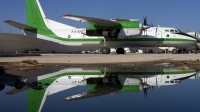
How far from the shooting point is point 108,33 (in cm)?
2998

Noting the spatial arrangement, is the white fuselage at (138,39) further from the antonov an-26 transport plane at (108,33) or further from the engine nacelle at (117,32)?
the engine nacelle at (117,32)

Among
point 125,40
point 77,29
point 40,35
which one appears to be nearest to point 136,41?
point 125,40

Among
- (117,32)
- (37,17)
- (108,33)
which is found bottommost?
(108,33)

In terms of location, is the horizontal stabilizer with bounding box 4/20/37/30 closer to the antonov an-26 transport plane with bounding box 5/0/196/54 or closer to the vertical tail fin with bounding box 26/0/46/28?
the antonov an-26 transport plane with bounding box 5/0/196/54

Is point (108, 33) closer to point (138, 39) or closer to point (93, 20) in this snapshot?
point (93, 20)

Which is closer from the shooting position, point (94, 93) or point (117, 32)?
point (94, 93)

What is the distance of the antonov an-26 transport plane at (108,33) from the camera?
1177 inches

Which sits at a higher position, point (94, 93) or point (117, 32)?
point (117, 32)

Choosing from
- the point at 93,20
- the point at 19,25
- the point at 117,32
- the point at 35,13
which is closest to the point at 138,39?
the point at 117,32

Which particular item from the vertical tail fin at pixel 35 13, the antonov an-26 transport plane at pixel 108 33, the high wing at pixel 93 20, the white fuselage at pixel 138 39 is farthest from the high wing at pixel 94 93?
the vertical tail fin at pixel 35 13

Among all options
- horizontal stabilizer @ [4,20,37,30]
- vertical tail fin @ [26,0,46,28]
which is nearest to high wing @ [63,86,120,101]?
horizontal stabilizer @ [4,20,37,30]

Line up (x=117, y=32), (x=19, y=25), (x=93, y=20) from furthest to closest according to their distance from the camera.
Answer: (x=19, y=25)
(x=117, y=32)
(x=93, y=20)

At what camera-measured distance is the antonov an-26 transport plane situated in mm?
29891

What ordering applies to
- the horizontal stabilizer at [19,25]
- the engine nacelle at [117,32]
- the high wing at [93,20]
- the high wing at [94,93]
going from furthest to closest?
the horizontal stabilizer at [19,25] < the engine nacelle at [117,32] < the high wing at [93,20] < the high wing at [94,93]
